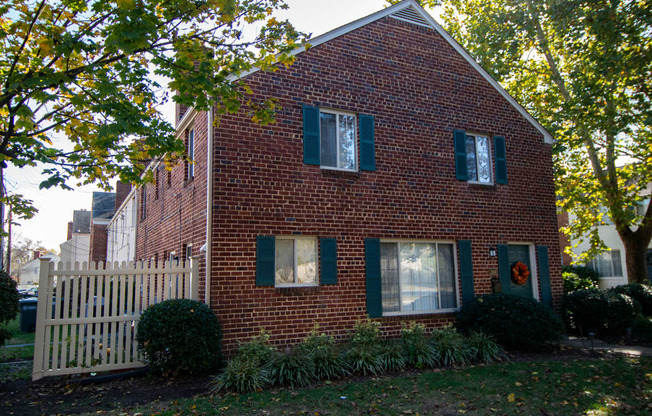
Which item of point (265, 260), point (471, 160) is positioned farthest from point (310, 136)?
point (471, 160)

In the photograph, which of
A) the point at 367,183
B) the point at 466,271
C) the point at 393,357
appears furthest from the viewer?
the point at 466,271

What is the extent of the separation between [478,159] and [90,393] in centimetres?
1036

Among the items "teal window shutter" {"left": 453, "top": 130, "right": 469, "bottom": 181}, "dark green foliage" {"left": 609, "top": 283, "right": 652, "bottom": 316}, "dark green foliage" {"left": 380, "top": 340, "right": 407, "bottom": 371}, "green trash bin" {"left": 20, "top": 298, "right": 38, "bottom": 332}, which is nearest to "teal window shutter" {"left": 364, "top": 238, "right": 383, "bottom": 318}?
"dark green foliage" {"left": 380, "top": 340, "right": 407, "bottom": 371}

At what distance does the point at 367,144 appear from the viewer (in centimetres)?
1105

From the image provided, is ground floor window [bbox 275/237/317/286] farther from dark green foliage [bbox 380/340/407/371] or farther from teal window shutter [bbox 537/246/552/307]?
teal window shutter [bbox 537/246/552/307]

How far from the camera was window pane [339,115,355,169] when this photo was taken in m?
10.9

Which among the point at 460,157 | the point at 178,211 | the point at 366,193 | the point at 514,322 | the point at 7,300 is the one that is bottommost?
the point at 514,322

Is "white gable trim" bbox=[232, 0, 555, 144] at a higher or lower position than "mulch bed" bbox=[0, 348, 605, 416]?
higher

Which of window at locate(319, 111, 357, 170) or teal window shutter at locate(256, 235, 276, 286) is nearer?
teal window shutter at locate(256, 235, 276, 286)

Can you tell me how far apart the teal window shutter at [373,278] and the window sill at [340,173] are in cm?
146

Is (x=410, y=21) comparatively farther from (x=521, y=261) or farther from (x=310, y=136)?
(x=521, y=261)

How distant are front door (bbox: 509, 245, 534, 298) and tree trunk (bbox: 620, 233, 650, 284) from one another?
665 centimetres

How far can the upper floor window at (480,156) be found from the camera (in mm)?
12531

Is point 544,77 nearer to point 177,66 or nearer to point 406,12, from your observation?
point 406,12
